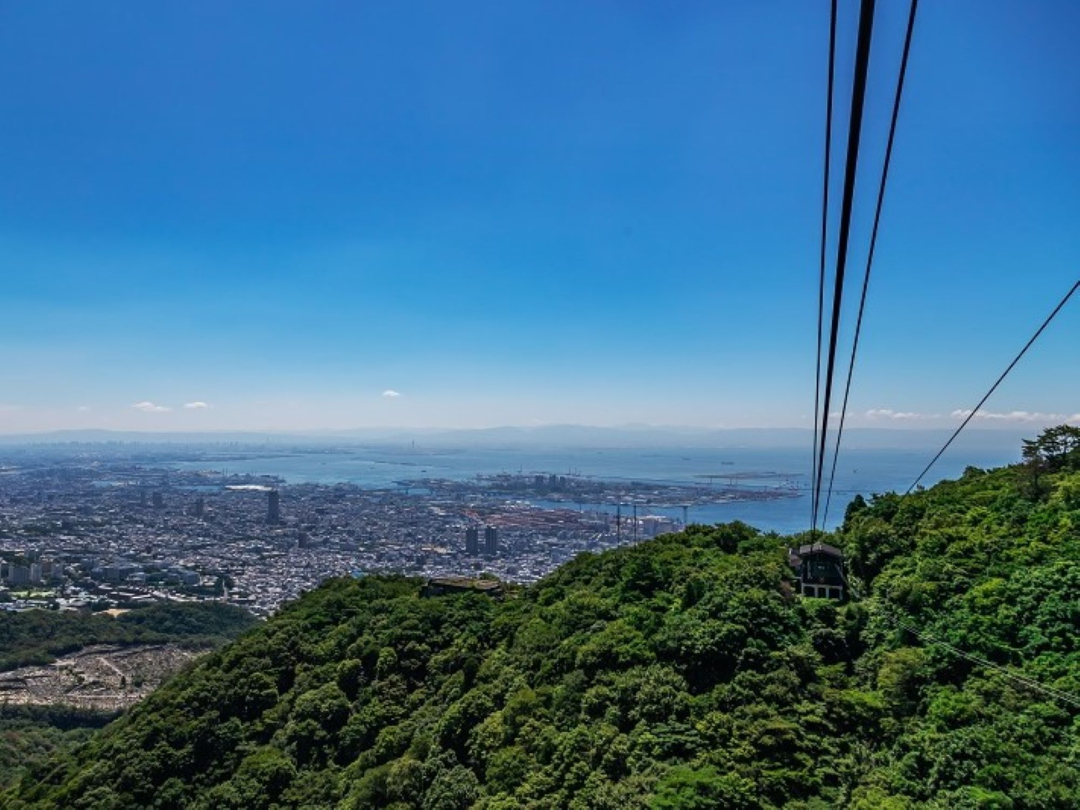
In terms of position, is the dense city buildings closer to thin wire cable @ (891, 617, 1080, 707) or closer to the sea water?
the sea water

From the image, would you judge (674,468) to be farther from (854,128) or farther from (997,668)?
(854,128)

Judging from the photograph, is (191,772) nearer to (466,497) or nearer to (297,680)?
(297,680)

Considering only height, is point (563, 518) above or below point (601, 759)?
below

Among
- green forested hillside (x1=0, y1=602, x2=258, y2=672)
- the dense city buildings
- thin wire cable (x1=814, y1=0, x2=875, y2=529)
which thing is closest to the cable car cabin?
thin wire cable (x1=814, y1=0, x2=875, y2=529)

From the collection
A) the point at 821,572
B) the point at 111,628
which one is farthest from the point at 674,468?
the point at 821,572

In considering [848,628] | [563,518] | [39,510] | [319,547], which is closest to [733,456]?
[563,518]

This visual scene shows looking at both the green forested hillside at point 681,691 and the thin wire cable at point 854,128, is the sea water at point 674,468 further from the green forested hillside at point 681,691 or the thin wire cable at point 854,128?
the thin wire cable at point 854,128
